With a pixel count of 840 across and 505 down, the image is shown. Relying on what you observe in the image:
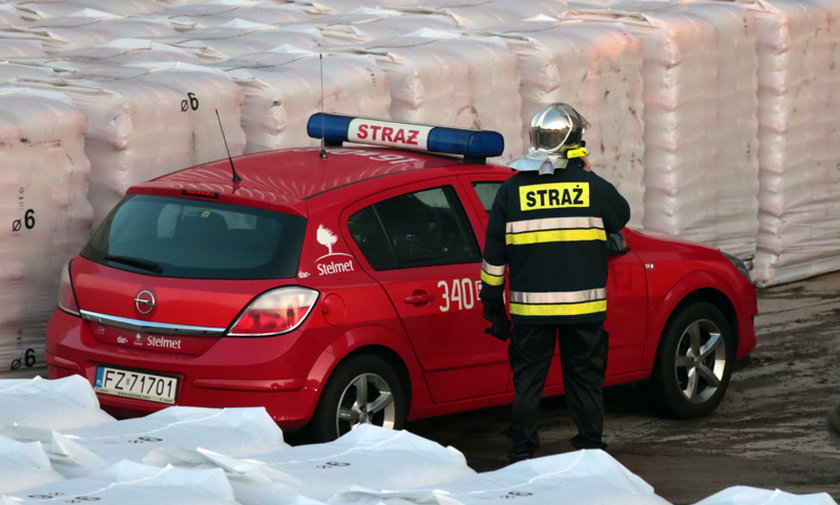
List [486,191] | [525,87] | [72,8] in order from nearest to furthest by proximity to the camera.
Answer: [486,191] < [525,87] < [72,8]

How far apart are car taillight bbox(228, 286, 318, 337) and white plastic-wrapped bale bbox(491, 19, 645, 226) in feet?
14.7

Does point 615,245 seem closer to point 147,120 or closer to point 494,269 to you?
point 494,269

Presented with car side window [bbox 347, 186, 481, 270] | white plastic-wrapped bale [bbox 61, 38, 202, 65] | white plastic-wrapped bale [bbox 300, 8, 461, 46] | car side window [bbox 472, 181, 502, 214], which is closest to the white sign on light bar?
car side window [bbox 472, 181, 502, 214]

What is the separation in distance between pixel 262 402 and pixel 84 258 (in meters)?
1.25

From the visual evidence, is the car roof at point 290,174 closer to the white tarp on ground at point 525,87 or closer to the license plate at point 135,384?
the license plate at point 135,384

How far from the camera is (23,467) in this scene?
13.8 feet

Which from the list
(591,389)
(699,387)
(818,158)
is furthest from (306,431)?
(818,158)

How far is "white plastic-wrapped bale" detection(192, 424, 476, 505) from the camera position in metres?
4.32

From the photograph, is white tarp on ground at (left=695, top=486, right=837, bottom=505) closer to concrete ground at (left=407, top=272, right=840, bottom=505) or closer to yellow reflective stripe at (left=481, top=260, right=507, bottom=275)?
concrete ground at (left=407, top=272, right=840, bottom=505)

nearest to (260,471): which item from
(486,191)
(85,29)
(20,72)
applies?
(486,191)

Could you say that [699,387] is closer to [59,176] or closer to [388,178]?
[388,178]

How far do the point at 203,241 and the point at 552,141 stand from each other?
64.1 inches

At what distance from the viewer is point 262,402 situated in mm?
6820

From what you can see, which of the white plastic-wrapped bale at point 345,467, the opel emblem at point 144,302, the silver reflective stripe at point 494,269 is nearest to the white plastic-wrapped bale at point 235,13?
the opel emblem at point 144,302
